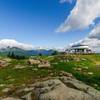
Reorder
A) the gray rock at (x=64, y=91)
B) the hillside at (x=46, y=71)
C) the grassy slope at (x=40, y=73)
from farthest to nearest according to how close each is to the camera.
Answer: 1. the grassy slope at (x=40, y=73)
2. the hillside at (x=46, y=71)
3. the gray rock at (x=64, y=91)

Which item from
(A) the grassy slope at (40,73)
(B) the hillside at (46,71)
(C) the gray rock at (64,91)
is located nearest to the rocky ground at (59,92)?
(C) the gray rock at (64,91)

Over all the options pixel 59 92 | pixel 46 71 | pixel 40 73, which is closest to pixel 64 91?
pixel 59 92

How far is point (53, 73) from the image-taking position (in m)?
107

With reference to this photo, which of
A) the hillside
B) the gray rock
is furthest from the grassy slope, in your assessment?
the gray rock

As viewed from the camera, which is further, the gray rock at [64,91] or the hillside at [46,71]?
the hillside at [46,71]

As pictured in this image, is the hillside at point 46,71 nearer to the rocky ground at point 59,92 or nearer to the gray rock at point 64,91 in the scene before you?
the rocky ground at point 59,92

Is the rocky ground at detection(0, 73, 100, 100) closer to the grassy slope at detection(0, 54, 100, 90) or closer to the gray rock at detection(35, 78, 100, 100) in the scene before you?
the gray rock at detection(35, 78, 100, 100)

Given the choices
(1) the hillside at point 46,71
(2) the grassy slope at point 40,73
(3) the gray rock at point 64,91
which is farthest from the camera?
(2) the grassy slope at point 40,73

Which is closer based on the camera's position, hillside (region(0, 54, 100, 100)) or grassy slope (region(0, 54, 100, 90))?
hillside (region(0, 54, 100, 100))

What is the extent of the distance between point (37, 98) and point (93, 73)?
71854 millimetres

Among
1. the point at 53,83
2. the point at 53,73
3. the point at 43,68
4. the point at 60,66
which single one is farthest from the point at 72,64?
the point at 53,83

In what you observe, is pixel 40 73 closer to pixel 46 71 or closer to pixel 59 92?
pixel 46 71

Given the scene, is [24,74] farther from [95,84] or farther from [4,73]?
[95,84]

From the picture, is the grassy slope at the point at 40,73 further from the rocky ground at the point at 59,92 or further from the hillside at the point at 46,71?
the rocky ground at the point at 59,92
